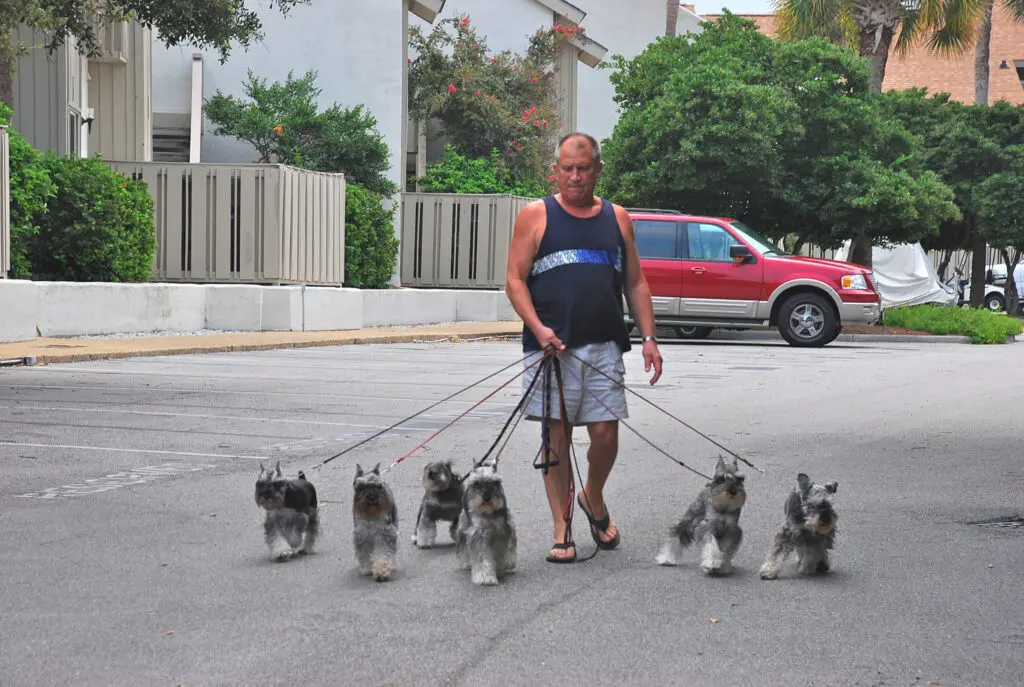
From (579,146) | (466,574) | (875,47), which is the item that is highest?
(875,47)

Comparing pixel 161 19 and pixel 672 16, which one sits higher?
pixel 672 16

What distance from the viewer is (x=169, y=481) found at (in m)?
8.77

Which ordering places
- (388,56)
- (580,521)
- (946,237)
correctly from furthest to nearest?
(946,237), (388,56), (580,521)

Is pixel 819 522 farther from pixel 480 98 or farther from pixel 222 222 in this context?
pixel 480 98

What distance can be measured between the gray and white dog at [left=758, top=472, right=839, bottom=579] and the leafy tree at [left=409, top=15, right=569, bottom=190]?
91.0 feet

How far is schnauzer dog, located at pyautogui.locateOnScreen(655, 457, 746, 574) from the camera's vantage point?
6234 millimetres

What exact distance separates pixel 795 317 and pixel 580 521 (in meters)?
17.7

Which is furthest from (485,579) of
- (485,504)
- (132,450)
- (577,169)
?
(132,450)

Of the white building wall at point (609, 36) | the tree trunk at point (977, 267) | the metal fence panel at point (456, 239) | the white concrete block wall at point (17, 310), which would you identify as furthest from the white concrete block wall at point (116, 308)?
the tree trunk at point (977, 267)

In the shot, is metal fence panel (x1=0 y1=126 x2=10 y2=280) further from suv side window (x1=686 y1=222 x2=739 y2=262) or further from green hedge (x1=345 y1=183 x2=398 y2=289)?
suv side window (x1=686 y1=222 x2=739 y2=262)

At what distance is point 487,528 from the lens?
20.2 ft

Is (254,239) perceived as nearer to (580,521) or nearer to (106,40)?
(106,40)

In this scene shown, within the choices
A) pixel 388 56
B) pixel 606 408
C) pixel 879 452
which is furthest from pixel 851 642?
pixel 388 56

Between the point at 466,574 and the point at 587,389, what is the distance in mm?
971
